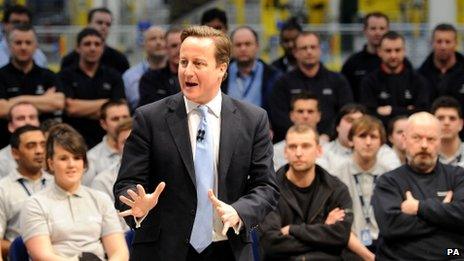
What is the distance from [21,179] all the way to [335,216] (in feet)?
7.67

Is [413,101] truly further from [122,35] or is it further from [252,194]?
[252,194]

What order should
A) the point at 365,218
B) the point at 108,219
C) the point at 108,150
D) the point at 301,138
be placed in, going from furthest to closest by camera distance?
the point at 108,150
the point at 365,218
the point at 301,138
the point at 108,219

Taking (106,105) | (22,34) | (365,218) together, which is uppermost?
(22,34)

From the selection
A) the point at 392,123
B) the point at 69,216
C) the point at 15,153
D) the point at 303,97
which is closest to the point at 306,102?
the point at 303,97

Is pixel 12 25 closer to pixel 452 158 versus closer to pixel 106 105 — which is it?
pixel 106 105

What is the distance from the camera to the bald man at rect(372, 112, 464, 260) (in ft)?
25.6

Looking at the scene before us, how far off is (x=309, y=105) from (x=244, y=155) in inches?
199

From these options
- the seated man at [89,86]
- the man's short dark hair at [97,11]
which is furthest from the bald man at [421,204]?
the man's short dark hair at [97,11]

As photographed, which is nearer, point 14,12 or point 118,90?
point 118,90

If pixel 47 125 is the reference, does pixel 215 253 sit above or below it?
below

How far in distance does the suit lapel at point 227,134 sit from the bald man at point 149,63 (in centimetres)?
593

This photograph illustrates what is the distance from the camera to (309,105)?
1022 centimetres

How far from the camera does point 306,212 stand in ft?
27.8

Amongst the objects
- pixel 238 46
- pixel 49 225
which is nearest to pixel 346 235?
pixel 49 225
